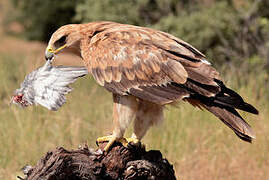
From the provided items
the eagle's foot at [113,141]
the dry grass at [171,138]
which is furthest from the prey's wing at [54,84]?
the dry grass at [171,138]

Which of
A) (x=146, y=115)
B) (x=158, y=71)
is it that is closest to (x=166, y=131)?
(x=146, y=115)

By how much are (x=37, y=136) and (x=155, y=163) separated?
104 inches

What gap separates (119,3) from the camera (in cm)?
1202

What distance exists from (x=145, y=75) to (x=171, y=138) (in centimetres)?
240

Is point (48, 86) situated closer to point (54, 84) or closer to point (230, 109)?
point (54, 84)

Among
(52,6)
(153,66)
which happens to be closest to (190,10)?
(153,66)

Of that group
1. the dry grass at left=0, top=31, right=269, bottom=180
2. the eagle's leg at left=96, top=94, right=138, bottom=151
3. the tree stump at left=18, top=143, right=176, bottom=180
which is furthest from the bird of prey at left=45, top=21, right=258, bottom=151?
the dry grass at left=0, top=31, right=269, bottom=180

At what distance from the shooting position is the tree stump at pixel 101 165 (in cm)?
414

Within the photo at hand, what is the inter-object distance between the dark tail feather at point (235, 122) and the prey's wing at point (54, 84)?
1.24 meters

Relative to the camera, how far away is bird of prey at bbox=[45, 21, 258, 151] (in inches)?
168

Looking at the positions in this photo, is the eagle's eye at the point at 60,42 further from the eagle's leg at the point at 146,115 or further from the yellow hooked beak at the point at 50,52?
the eagle's leg at the point at 146,115

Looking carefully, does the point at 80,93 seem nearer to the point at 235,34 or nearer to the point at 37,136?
the point at 37,136

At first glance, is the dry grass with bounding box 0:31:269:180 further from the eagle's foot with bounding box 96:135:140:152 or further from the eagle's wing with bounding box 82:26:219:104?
the eagle's wing with bounding box 82:26:219:104

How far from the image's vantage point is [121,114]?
4434 mm
